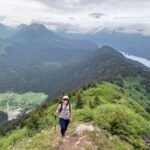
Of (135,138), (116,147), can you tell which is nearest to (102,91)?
(135,138)

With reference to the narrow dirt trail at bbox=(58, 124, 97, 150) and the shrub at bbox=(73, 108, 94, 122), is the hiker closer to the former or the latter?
Answer: the narrow dirt trail at bbox=(58, 124, 97, 150)

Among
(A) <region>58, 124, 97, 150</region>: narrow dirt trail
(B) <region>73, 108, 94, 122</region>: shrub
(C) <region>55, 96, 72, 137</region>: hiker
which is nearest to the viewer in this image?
(A) <region>58, 124, 97, 150</region>: narrow dirt trail

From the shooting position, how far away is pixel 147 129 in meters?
56.2

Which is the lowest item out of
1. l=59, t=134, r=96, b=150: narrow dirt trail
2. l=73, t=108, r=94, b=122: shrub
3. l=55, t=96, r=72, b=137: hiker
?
l=73, t=108, r=94, b=122: shrub

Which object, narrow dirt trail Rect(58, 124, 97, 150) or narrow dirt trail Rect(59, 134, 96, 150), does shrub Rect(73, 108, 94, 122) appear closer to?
narrow dirt trail Rect(58, 124, 97, 150)

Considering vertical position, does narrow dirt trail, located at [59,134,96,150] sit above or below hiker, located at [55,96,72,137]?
below

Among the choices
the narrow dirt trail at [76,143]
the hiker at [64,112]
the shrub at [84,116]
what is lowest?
the shrub at [84,116]

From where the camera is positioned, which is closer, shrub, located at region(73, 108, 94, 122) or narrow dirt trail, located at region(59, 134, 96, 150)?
narrow dirt trail, located at region(59, 134, 96, 150)

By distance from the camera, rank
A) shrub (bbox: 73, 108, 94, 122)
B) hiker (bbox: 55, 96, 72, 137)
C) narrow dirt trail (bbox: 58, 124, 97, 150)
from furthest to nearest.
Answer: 1. shrub (bbox: 73, 108, 94, 122)
2. hiker (bbox: 55, 96, 72, 137)
3. narrow dirt trail (bbox: 58, 124, 97, 150)

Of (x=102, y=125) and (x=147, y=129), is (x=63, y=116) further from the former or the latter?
(x=147, y=129)

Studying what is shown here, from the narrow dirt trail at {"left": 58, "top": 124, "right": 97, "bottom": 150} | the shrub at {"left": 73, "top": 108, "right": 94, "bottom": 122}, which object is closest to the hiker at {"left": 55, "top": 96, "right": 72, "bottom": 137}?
the narrow dirt trail at {"left": 58, "top": 124, "right": 97, "bottom": 150}

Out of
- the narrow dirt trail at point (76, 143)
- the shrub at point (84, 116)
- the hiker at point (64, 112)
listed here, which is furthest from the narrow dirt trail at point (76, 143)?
the shrub at point (84, 116)

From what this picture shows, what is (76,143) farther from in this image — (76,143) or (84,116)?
(84,116)

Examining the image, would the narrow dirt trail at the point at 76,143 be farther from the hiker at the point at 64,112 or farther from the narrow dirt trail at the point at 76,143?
the hiker at the point at 64,112
